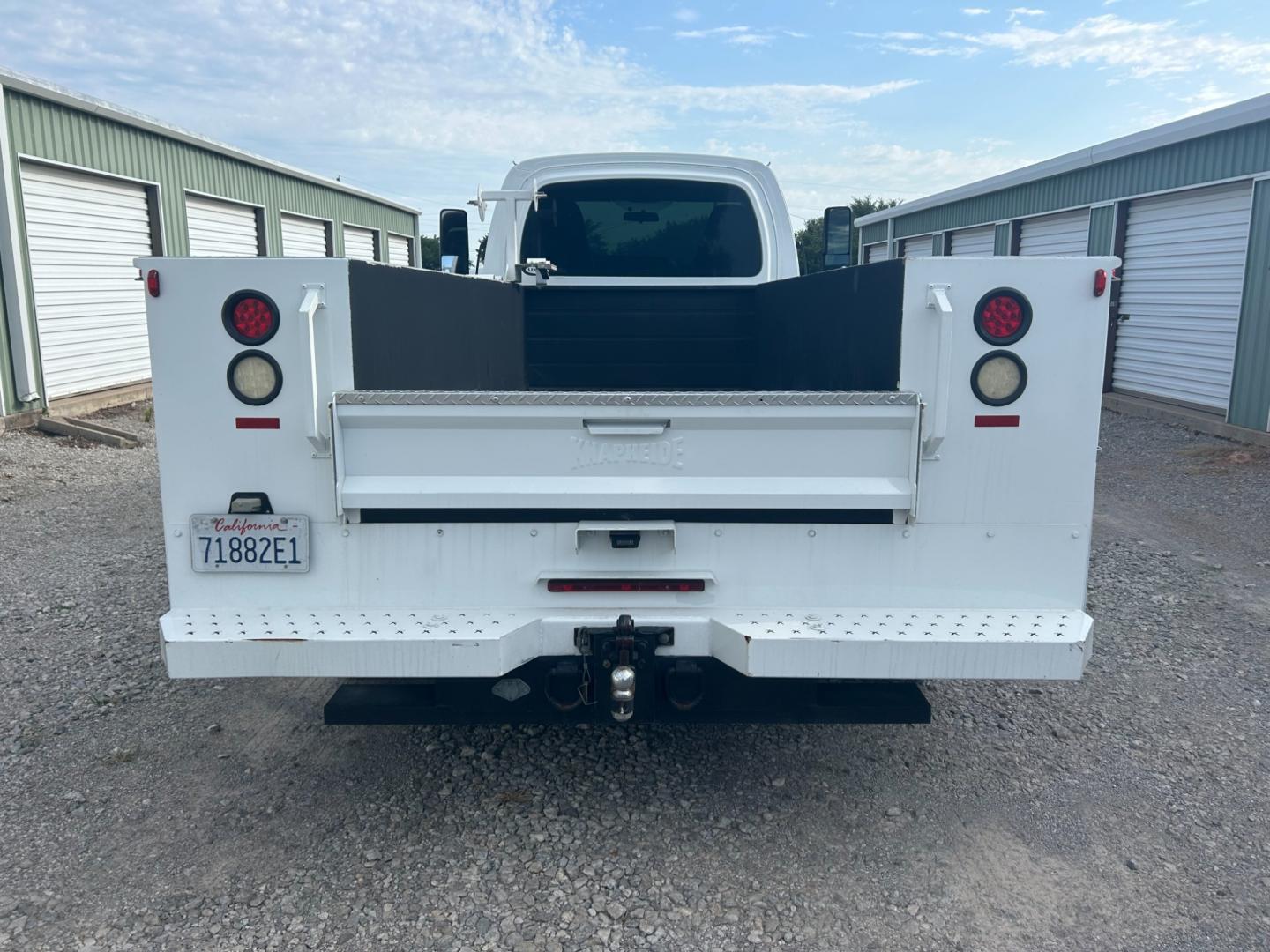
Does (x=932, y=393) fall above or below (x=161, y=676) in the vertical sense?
above

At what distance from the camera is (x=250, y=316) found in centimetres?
285

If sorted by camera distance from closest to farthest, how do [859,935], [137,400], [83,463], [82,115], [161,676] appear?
[859,935]
[161,676]
[83,463]
[82,115]
[137,400]

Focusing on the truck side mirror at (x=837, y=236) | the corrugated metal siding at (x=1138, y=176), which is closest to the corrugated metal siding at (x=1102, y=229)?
the corrugated metal siding at (x=1138, y=176)

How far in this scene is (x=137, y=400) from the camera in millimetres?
13969

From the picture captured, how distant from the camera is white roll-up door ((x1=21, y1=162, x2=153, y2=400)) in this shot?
37.9 feet

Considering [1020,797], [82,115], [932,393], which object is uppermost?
[82,115]

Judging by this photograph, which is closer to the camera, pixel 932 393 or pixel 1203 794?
pixel 932 393

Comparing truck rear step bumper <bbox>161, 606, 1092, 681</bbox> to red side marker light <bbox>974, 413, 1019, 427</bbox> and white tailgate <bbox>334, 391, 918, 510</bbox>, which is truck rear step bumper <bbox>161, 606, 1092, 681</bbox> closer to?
white tailgate <bbox>334, 391, 918, 510</bbox>

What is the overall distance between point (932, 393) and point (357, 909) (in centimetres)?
225

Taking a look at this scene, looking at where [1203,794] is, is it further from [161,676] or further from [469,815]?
[161,676]

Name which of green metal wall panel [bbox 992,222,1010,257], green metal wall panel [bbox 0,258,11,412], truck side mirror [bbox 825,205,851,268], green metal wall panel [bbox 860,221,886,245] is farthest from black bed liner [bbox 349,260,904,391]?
green metal wall panel [bbox 860,221,886,245]

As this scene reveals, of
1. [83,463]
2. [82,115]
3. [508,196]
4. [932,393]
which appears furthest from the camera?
[82,115]

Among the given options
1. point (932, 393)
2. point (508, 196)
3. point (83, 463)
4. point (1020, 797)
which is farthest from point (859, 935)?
point (83, 463)

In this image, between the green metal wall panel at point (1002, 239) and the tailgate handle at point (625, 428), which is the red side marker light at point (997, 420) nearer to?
the tailgate handle at point (625, 428)
